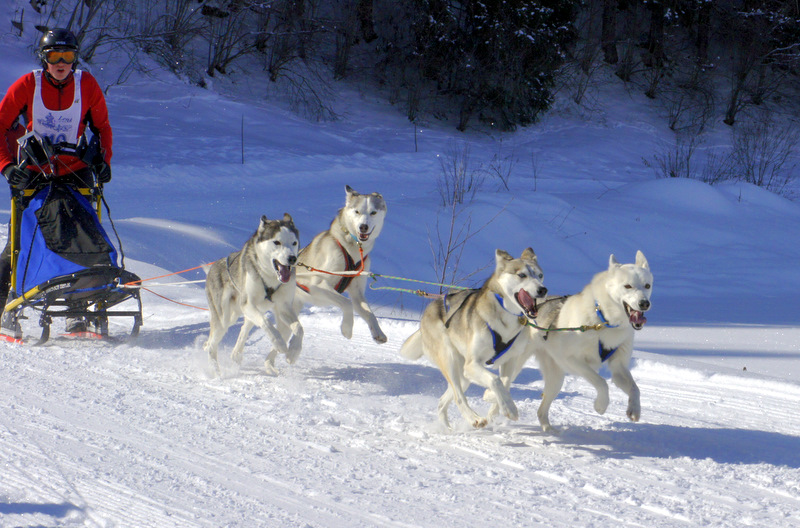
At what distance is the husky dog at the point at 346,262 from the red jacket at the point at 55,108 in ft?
5.00

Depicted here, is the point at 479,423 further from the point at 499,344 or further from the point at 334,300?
the point at 334,300

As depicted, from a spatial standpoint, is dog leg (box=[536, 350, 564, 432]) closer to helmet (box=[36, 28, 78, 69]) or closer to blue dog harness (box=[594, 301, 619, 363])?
blue dog harness (box=[594, 301, 619, 363])

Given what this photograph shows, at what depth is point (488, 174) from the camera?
1402 centimetres

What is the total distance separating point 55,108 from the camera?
4777 mm

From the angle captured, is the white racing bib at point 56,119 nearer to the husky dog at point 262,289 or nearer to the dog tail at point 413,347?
the husky dog at point 262,289

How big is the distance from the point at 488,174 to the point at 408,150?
7.35 ft

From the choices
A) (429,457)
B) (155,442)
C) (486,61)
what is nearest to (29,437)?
(155,442)

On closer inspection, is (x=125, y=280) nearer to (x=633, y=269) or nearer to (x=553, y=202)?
(x=633, y=269)

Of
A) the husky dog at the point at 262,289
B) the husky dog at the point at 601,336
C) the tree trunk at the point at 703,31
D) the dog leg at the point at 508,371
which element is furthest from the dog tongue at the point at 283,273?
the tree trunk at the point at 703,31

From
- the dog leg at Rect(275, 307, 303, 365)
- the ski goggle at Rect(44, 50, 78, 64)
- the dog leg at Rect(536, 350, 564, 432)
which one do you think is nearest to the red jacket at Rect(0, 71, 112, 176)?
the ski goggle at Rect(44, 50, 78, 64)

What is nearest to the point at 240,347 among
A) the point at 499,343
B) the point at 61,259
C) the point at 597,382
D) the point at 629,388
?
the point at 61,259

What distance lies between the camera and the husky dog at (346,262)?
15.4 ft

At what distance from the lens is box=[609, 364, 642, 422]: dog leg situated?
10.7ft

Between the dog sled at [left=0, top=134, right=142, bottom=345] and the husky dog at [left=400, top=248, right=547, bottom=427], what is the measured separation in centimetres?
225
